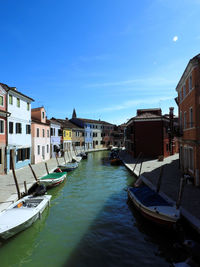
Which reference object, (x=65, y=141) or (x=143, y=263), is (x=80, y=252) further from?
(x=65, y=141)

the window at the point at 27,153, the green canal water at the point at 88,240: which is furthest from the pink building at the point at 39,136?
the green canal water at the point at 88,240

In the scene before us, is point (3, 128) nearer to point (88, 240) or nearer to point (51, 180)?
point (51, 180)

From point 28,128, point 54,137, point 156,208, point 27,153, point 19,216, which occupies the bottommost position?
point 19,216

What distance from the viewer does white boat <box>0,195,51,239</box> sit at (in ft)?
27.5

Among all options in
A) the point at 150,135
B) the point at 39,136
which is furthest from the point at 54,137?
the point at 150,135

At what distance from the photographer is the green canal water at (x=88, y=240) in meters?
7.21

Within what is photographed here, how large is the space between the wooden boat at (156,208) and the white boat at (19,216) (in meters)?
6.00

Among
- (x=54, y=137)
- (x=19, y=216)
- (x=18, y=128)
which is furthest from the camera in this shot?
(x=54, y=137)

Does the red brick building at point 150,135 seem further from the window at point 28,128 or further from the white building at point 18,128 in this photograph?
the white building at point 18,128

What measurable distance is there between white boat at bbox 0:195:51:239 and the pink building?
17724 mm

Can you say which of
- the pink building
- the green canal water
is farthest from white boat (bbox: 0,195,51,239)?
the pink building

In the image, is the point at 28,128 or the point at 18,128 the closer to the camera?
the point at 18,128

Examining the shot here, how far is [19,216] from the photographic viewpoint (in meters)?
9.34

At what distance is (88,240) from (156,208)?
12.3 feet
